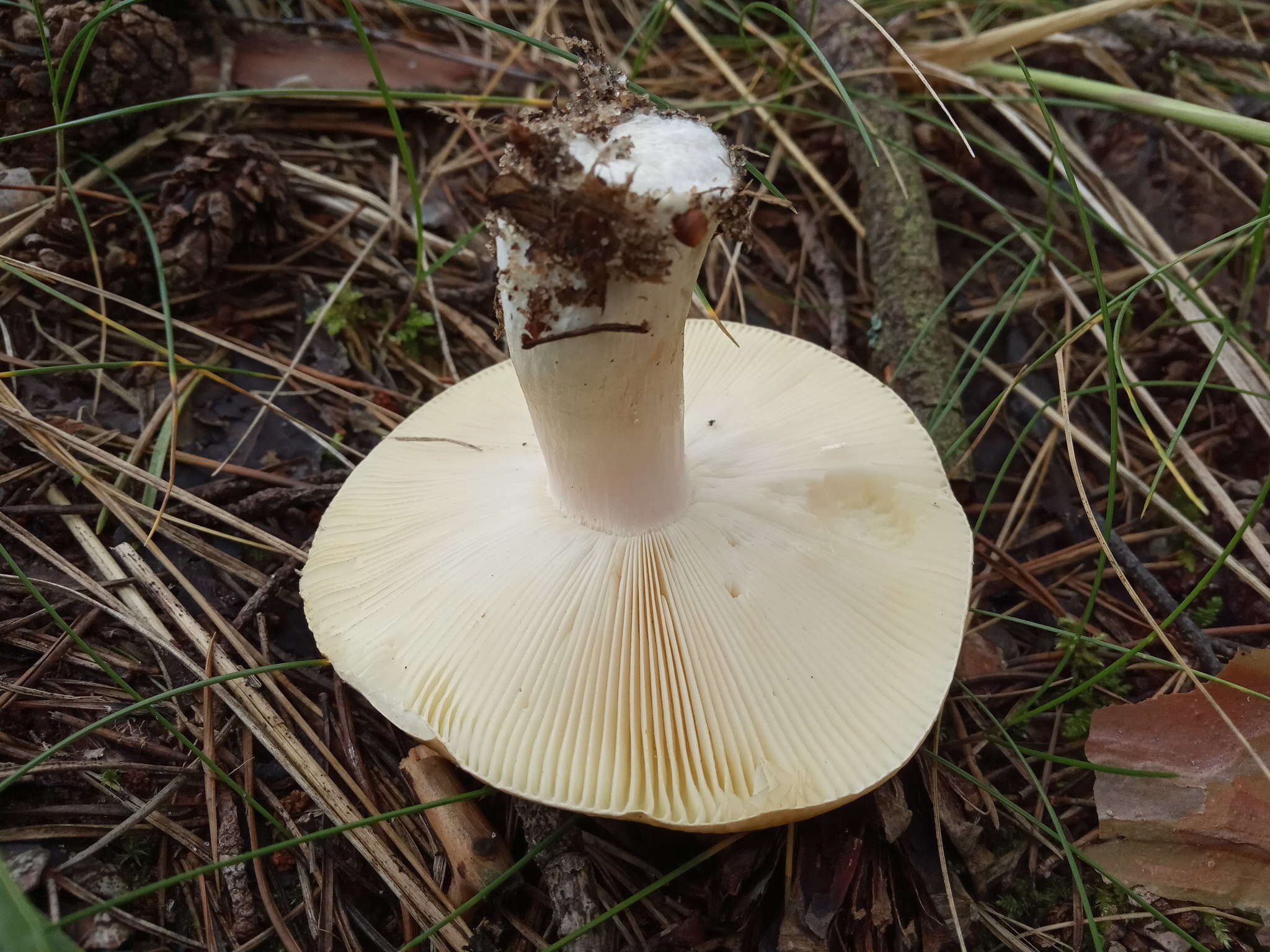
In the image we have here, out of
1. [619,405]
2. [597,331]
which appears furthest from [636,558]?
[597,331]

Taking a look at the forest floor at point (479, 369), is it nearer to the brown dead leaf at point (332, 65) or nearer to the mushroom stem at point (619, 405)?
the brown dead leaf at point (332, 65)

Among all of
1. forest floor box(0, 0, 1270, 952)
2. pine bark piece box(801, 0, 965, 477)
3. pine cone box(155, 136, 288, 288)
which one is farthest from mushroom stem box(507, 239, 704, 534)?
pine cone box(155, 136, 288, 288)

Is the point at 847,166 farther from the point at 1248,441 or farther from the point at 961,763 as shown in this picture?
the point at 961,763

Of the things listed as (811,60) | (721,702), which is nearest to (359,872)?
(721,702)

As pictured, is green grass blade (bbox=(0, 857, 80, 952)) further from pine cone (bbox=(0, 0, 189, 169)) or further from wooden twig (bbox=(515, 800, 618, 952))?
pine cone (bbox=(0, 0, 189, 169))

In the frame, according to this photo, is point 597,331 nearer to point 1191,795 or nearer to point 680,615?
point 680,615

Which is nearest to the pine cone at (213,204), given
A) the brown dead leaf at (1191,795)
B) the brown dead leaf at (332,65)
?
the brown dead leaf at (332,65)
